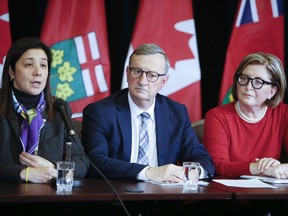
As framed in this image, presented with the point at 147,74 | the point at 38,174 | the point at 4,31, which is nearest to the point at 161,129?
the point at 147,74

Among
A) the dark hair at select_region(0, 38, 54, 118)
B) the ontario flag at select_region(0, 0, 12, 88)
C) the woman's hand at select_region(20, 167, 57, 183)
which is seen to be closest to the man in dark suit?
the dark hair at select_region(0, 38, 54, 118)

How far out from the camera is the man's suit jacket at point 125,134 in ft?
10.1

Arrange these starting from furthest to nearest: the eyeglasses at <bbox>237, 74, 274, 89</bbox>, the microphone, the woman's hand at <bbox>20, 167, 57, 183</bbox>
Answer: the eyeglasses at <bbox>237, 74, 274, 89</bbox>, the woman's hand at <bbox>20, 167, 57, 183</bbox>, the microphone

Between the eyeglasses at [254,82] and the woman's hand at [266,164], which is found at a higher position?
the eyeglasses at [254,82]

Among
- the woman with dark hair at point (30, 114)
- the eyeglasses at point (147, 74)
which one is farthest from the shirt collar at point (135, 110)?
the woman with dark hair at point (30, 114)

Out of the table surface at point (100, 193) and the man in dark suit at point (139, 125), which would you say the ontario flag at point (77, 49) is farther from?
the table surface at point (100, 193)

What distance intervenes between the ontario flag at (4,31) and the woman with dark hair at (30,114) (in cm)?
59

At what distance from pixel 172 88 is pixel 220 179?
3.75 feet

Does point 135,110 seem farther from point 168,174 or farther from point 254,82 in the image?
point 254,82

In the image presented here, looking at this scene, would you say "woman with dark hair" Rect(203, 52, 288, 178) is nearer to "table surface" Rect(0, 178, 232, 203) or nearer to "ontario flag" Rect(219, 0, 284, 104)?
"ontario flag" Rect(219, 0, 284, 104)

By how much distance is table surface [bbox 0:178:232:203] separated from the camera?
2.19 meters

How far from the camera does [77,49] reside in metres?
3.81

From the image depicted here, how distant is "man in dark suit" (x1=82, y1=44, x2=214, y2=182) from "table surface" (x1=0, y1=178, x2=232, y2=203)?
20.7 inches

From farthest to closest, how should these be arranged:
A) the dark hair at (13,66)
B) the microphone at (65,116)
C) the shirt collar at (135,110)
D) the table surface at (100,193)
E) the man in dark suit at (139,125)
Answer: the shirt collar at (135,110)
the man in dark suit at (139,125)
the dark hair at (13,66)
the microphone at (65,116)
the table surface at (100,193)
